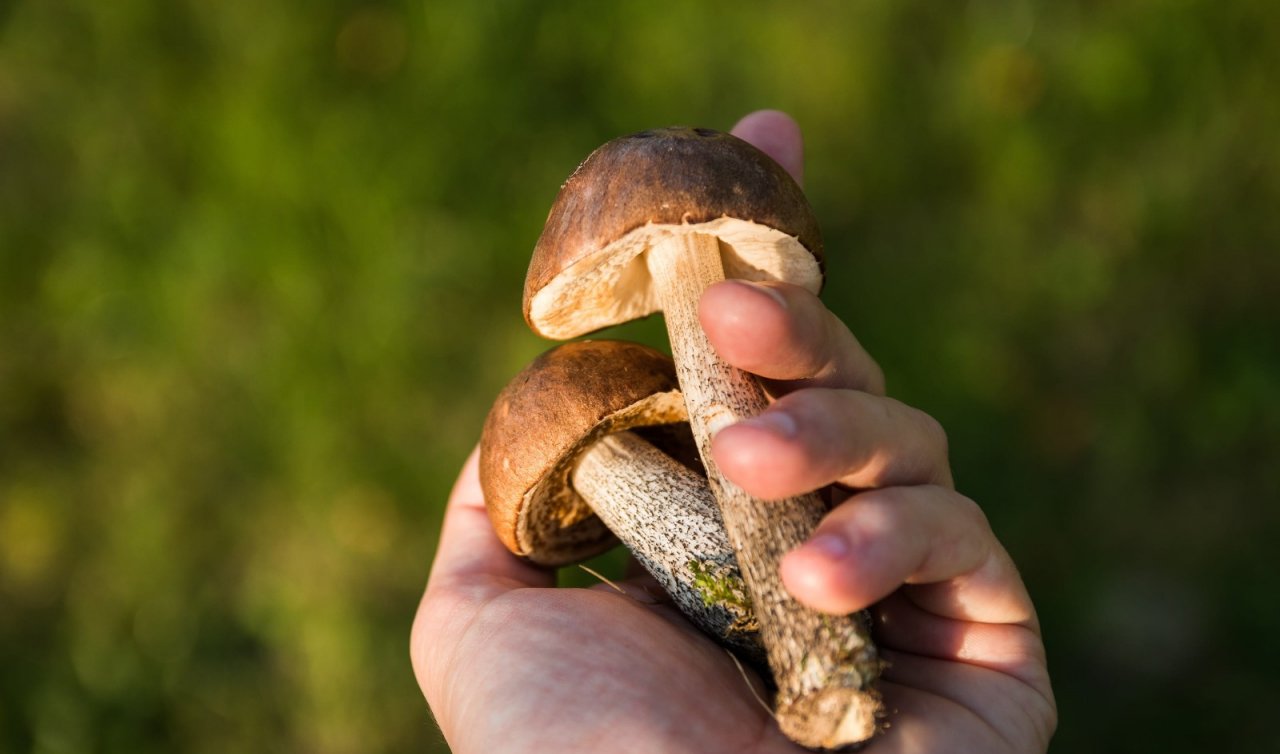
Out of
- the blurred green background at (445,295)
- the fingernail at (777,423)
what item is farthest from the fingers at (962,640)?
the blurred green background at (445,295)

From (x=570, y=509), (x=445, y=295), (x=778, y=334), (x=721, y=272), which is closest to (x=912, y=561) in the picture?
(x=778, y=334)

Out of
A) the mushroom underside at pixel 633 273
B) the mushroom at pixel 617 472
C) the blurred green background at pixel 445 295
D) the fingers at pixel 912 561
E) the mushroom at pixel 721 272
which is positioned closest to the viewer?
the fingers at pixel 912 561

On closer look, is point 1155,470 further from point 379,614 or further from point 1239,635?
point 379,614

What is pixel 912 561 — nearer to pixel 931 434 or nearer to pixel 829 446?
pixel 829 446

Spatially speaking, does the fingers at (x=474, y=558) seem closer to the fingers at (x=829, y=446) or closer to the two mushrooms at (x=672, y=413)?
the two mushrooms at (x=672, y=413)

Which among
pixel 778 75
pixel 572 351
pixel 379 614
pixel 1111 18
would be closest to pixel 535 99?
pixel 778 75

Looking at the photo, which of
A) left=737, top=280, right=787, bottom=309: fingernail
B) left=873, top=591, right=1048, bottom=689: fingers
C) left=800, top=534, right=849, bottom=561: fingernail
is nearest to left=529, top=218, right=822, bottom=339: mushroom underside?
left=737, top=280, right=787, bottom=309: fingernail

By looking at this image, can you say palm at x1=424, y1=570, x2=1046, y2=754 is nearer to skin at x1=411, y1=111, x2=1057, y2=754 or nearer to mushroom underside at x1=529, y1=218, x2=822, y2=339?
skin at x1=411, y1=111, x2=1057, y2=754
